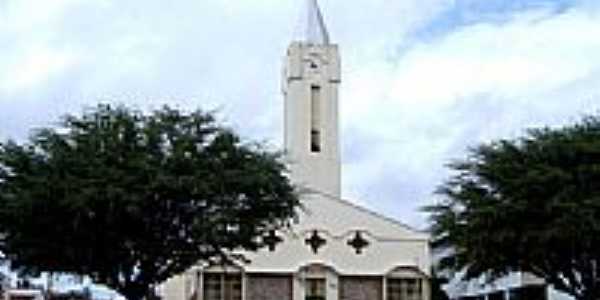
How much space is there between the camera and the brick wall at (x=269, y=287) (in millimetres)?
61844

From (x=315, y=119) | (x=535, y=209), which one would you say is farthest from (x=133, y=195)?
(x=315, y=119)

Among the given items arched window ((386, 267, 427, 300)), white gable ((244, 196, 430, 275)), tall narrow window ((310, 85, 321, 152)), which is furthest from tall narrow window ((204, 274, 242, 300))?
tall narrow window ((310, 85, 321, 152))

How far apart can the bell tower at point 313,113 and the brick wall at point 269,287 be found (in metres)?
6.39

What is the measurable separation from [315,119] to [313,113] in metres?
0.37

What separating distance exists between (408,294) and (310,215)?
692 centimetres

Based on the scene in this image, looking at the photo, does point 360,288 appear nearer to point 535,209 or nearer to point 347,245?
point 347,245

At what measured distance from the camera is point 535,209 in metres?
39.8

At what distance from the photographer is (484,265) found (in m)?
41.6

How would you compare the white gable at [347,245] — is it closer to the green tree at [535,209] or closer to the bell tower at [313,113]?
the bell tower at [313,113]

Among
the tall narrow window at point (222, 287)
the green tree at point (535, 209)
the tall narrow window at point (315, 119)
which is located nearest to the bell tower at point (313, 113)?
the tall narrow window at point (315, 119)

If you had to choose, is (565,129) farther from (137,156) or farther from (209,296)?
(209,296)

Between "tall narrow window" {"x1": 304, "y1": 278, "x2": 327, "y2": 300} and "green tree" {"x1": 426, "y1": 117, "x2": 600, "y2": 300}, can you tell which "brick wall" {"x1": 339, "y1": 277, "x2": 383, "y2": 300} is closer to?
"tall narrow window" {"x1": 304, "y1": 278, "x2": 327, "y2": 300}

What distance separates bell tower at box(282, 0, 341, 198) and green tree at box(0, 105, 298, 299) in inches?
1080

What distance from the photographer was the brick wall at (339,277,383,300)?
2490 inches
